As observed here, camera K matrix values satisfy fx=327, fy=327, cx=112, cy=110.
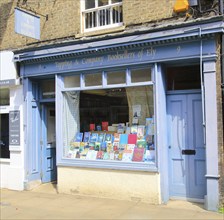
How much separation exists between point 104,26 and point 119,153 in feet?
10.5

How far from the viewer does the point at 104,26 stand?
8250mm

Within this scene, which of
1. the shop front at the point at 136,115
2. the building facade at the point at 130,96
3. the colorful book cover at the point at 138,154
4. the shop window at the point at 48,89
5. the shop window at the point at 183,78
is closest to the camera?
the building facade at the point at 130,96

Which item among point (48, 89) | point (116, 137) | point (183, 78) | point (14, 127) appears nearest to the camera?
point (183, 78)

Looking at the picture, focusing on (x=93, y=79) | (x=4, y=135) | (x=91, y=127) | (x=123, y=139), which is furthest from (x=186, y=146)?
(x=4, y=135)

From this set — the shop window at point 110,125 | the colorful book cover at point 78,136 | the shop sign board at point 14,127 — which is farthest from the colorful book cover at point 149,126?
the shop sign board at point 14,127

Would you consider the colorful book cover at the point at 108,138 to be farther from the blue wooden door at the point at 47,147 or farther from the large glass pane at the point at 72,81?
the blue wooden door at the point at 47,147

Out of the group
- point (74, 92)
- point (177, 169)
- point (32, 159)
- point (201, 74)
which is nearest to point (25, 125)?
point (32, 159)

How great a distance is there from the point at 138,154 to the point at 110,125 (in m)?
1.09

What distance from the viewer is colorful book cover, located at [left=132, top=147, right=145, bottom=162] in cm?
744

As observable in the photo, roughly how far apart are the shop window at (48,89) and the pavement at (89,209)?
2.85 metres

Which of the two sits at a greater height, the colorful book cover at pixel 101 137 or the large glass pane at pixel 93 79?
the large glass pane at pixel 93 79

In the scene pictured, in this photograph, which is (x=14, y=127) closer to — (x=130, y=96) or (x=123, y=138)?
(x=123, y=138)

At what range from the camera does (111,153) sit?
793cm

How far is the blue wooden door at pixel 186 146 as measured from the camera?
23.1 ft
